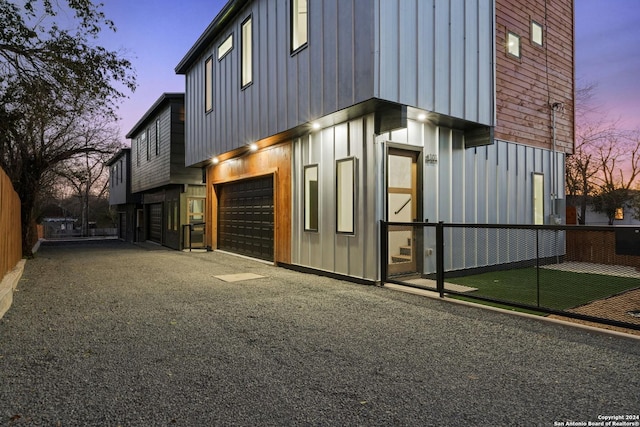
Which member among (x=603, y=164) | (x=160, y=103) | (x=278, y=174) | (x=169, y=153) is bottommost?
(x=278, y=174)

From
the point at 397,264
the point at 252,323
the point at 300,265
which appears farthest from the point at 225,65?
the point at 252,323

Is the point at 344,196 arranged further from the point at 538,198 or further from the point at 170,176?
the point at 170,176

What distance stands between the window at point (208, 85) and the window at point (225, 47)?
72 cm

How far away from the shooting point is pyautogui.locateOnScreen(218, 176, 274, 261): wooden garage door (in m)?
9.94

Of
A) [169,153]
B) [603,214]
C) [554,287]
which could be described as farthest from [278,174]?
[603,214]

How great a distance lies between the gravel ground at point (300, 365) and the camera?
2.32m

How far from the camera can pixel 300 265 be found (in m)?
8.28

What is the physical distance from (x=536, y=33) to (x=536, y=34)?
0.03 meters

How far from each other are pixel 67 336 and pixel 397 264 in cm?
504

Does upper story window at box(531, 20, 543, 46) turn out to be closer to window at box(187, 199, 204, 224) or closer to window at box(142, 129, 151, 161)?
window at box(187, 199, 204, 224)

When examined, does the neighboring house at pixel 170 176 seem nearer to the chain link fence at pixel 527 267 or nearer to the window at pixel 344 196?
the window at pixel 344 196

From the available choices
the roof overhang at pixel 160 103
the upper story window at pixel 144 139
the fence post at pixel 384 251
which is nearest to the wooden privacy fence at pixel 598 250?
the fence post at pixel 384 251

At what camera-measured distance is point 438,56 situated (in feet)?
21.6

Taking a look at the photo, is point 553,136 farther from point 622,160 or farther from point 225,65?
point 622,160
